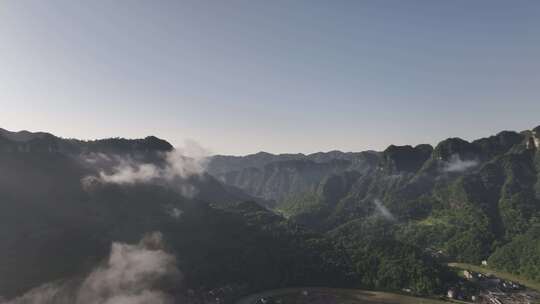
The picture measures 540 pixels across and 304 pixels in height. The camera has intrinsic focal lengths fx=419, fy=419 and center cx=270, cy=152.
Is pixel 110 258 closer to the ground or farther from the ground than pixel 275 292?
farther from the ground

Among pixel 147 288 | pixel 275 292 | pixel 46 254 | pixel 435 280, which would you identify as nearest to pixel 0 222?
pixel 46 254

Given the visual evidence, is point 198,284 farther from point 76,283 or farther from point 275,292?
point 76,283

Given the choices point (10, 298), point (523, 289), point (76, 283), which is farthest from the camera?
point (523, 289)

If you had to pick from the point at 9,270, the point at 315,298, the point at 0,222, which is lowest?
the point at 315,298

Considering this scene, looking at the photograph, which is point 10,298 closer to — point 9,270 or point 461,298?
point 9,270

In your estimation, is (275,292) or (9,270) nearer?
(9,270)

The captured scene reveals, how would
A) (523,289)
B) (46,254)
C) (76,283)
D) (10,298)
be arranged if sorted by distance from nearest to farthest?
(10,298)
(76,283)
(46,254)
(523,289)
